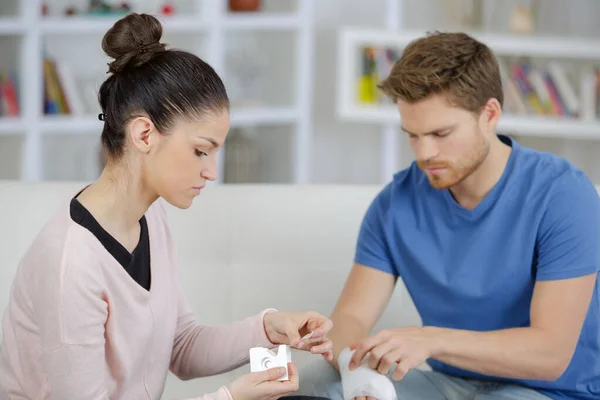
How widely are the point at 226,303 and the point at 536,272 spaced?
0.74m

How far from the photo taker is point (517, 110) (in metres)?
3.78

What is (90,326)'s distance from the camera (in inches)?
52.5

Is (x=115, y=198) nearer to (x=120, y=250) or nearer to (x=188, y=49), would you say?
(x=120, y=250)

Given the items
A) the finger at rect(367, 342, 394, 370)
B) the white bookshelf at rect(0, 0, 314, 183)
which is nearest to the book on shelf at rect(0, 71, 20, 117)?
the white bookshelf at rect(0, 0, 314, 183)

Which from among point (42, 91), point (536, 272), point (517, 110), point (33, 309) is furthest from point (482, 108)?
point (42, 91)

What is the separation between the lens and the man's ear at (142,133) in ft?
4.56

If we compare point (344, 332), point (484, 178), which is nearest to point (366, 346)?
point (344, 332)

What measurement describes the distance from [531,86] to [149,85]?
8.87ft

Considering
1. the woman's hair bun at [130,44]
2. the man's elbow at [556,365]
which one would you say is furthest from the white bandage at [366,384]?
the woman's hair bun at [130,44]

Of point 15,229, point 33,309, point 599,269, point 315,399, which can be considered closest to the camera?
point 33,309

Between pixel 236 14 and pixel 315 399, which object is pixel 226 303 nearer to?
pixel 315 399

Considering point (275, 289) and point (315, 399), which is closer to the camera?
point (315, 399)

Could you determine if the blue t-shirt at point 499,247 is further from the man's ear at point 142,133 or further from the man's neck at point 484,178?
the man's ear at point 142,133

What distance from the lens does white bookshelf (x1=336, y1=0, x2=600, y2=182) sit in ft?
12.1
